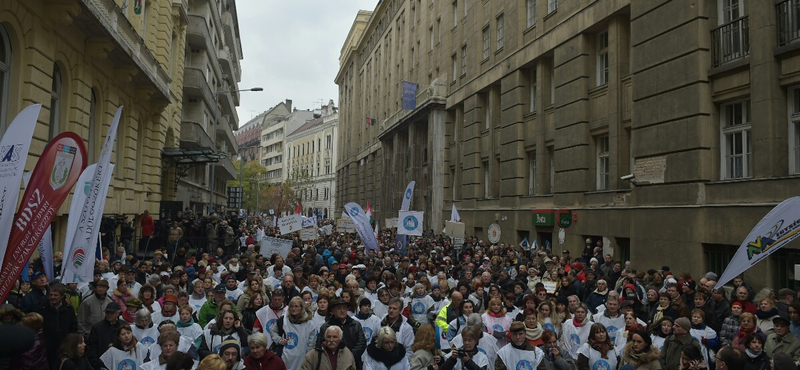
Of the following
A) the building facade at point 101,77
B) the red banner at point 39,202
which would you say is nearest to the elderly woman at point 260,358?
the red banner at point 39,202

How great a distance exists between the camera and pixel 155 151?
26281 mm

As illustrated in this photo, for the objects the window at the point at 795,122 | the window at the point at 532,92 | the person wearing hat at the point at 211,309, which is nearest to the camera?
the person wearing hat at the point at 211,309

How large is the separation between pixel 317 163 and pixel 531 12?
268ft

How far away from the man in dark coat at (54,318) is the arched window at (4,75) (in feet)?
Answer: 21.9

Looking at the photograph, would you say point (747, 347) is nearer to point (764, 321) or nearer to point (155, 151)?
point (764, 321)

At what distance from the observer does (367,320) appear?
8.64 m

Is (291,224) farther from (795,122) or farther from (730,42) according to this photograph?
(795,122)

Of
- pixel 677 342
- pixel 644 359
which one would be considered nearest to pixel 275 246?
pixel 677 342

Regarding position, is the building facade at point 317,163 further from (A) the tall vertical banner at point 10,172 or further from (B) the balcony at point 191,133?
(A) the tall vertical banner at point 10,172

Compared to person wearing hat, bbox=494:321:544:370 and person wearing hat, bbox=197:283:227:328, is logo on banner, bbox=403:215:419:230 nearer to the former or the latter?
person wearing hat, bbox=197:283:227:328

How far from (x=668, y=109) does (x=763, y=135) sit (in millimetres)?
3049

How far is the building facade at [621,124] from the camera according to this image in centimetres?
1331

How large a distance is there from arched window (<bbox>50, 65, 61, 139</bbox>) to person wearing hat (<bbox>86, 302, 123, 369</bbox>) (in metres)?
10.3

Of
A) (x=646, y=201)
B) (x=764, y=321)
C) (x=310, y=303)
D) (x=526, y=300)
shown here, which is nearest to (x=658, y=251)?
(x=646, y=201)
